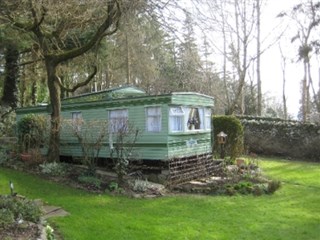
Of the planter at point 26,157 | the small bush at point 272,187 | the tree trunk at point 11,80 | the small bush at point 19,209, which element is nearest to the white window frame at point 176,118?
the small bush at point 272,187

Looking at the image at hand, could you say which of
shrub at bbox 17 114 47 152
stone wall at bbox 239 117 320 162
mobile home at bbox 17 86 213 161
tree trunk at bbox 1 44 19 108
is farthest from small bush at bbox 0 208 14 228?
tree trunk at bbox 1 44 19 108

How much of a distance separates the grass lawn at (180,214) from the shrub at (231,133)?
434 centimetres

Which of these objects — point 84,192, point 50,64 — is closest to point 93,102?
point 50,64

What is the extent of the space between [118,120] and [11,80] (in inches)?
455

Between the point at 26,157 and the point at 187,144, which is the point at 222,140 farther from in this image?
the point at 26,157

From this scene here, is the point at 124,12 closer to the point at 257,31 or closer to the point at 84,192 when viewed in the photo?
the point at 84,192

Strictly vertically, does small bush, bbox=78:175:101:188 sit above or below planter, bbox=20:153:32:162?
below

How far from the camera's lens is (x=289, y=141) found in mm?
20938

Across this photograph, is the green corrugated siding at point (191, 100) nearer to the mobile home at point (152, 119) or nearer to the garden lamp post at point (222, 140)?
the mobile home at point (152, 119)

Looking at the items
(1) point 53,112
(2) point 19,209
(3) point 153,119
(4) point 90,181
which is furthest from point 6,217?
(1) point 53,112

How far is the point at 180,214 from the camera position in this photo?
8852 mm

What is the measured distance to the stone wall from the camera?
20328 millimetres

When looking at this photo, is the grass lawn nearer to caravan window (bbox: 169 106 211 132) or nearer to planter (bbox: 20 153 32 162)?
planter (bbox: 20 153 32 162)

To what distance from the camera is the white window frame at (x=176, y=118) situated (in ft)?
40.6
